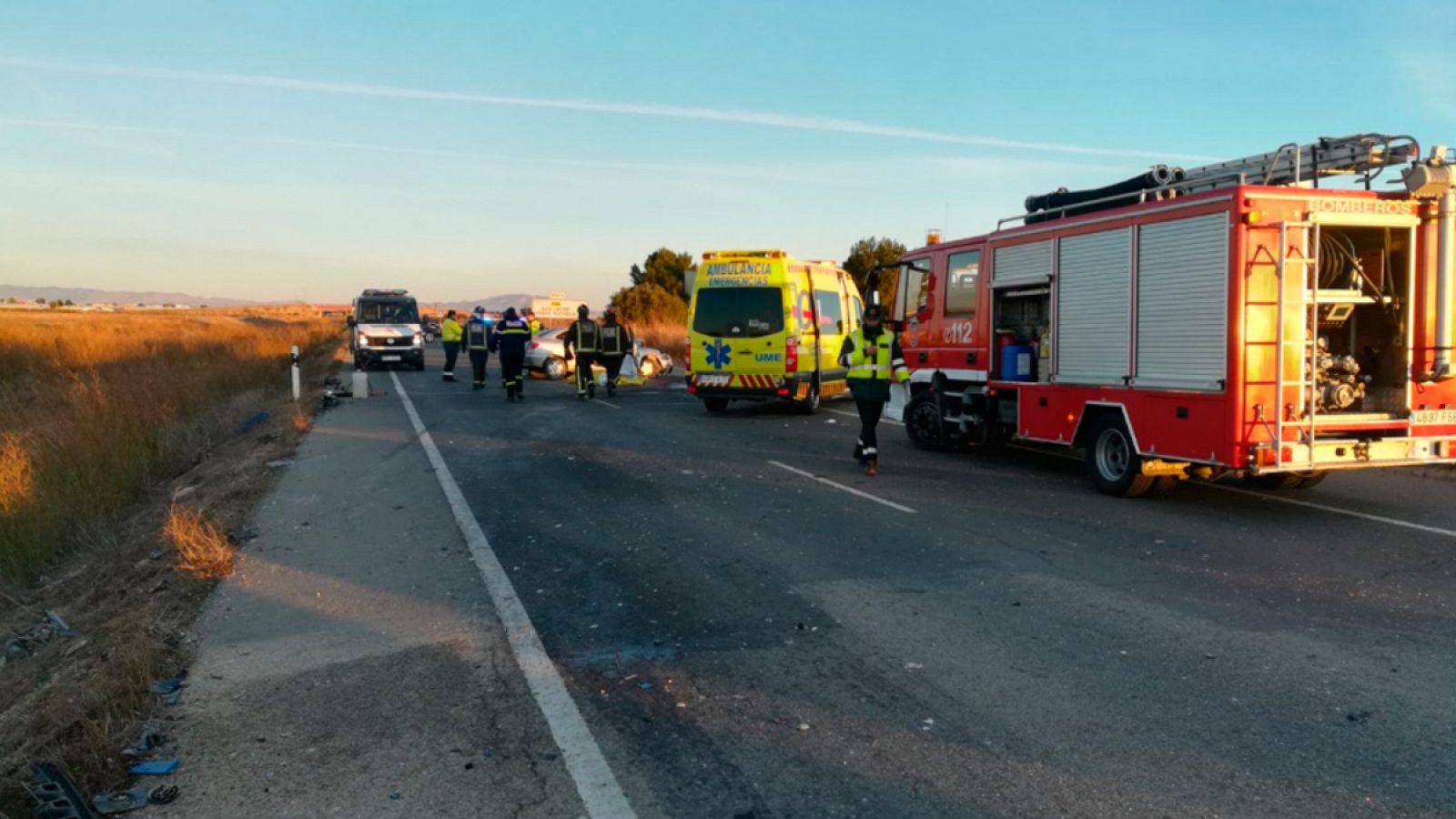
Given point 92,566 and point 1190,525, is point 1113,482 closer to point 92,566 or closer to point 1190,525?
point 1190,525

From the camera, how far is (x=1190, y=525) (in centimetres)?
866

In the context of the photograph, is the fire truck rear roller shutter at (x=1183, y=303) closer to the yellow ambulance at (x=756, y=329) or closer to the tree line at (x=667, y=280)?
the yellow ambulance at (x=756, y=329)

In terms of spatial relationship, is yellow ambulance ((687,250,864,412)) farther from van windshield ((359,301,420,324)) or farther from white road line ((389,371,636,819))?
van windshield ((359,301,420,324))

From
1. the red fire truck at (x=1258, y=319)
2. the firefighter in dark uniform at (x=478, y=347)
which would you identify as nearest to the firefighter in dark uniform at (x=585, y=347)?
the firefighter in dark uniform at (x=478, y=347)

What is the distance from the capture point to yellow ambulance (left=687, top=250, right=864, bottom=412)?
17891mm

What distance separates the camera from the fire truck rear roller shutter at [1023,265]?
36.3 ft

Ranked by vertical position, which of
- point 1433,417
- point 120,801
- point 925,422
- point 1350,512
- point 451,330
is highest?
point 451,330

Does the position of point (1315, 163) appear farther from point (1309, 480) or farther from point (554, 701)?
point (554, 701)

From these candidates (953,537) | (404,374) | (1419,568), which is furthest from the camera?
(404,374)

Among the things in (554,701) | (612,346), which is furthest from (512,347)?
(554,701)

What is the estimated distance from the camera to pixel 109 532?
10.1m

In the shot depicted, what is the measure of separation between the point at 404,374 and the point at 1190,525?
86.4ft

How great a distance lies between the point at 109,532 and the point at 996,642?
28.6ft

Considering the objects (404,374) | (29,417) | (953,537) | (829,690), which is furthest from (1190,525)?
(404,374)
